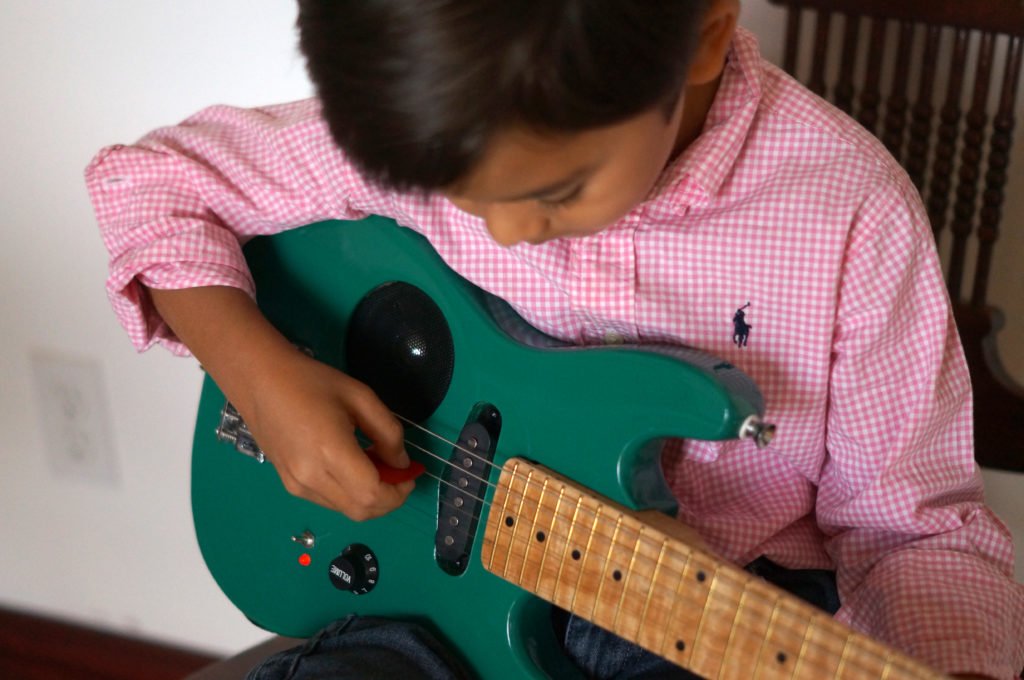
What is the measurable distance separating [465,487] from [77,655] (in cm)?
107

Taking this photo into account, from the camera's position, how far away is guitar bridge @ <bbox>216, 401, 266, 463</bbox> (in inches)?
35.9

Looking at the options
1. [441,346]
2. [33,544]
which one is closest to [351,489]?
[441,346]

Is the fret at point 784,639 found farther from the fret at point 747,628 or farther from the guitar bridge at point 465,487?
the guitar bridge at point 465,487

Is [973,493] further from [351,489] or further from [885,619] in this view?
[351,489]

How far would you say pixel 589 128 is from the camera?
2.06 ft

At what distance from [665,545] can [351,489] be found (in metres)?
0.25

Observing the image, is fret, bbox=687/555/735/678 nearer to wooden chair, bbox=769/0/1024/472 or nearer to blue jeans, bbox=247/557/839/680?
blue jeans, bbox=247/557/839/680

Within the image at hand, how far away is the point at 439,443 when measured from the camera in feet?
2.69

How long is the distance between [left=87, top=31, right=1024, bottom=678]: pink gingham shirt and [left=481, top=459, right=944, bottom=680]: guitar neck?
0.14 metres

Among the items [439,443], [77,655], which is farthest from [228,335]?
[77,655]

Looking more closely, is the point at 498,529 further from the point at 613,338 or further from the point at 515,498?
the point at 613,338

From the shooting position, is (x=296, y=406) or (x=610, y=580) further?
(x=296, y=406)

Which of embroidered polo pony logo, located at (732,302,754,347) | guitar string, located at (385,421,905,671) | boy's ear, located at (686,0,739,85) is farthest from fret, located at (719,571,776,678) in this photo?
boy's ear, located at (686,0,739,85)

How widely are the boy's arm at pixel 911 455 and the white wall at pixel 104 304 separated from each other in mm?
300
